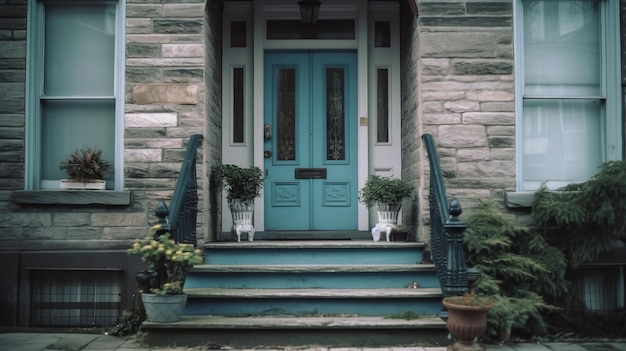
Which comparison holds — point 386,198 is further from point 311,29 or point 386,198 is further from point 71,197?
point 71,197

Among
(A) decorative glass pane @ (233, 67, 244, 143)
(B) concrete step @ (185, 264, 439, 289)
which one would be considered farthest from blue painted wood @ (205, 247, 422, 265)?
(A) decorative glass pane @ (233, 67, 244, 143)

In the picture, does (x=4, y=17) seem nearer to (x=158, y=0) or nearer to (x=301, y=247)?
(x=158, y=0)

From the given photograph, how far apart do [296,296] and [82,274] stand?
7.22ft

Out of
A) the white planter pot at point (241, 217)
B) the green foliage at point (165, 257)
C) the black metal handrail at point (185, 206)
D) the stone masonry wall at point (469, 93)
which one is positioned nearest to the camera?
the green foliage at point (165, 257)

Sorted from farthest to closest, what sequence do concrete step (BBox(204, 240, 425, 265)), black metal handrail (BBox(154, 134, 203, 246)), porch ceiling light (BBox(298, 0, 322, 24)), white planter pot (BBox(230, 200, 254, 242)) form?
porch ceiling light (BBox(298, 0, 322, 24)) < white planter pot (BBox(230, 200, 254, 242)) < concrete step (BBox(204, 240, 425, 265)) < black metal handrail (BBox(154, 134, 203, 246))

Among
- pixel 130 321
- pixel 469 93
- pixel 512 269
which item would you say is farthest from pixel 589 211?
pixel 130 321

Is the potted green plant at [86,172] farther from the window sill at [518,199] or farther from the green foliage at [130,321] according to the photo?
the window sill at [518,199]

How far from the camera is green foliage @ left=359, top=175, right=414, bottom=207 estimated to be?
633 cm

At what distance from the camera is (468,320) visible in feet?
14.7

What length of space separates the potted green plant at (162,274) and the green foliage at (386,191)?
205cm

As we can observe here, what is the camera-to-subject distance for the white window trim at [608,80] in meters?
6.20

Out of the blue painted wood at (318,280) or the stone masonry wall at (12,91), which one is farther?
the stone masonry wall at (12,91)

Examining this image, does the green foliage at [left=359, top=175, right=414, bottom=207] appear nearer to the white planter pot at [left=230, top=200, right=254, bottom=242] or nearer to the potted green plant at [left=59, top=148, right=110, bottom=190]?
the white planter pot at [left=230, top=200, right=254, bottom=242]

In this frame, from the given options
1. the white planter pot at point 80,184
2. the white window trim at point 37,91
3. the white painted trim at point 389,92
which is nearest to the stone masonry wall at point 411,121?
the white painted trim at point 389,92
